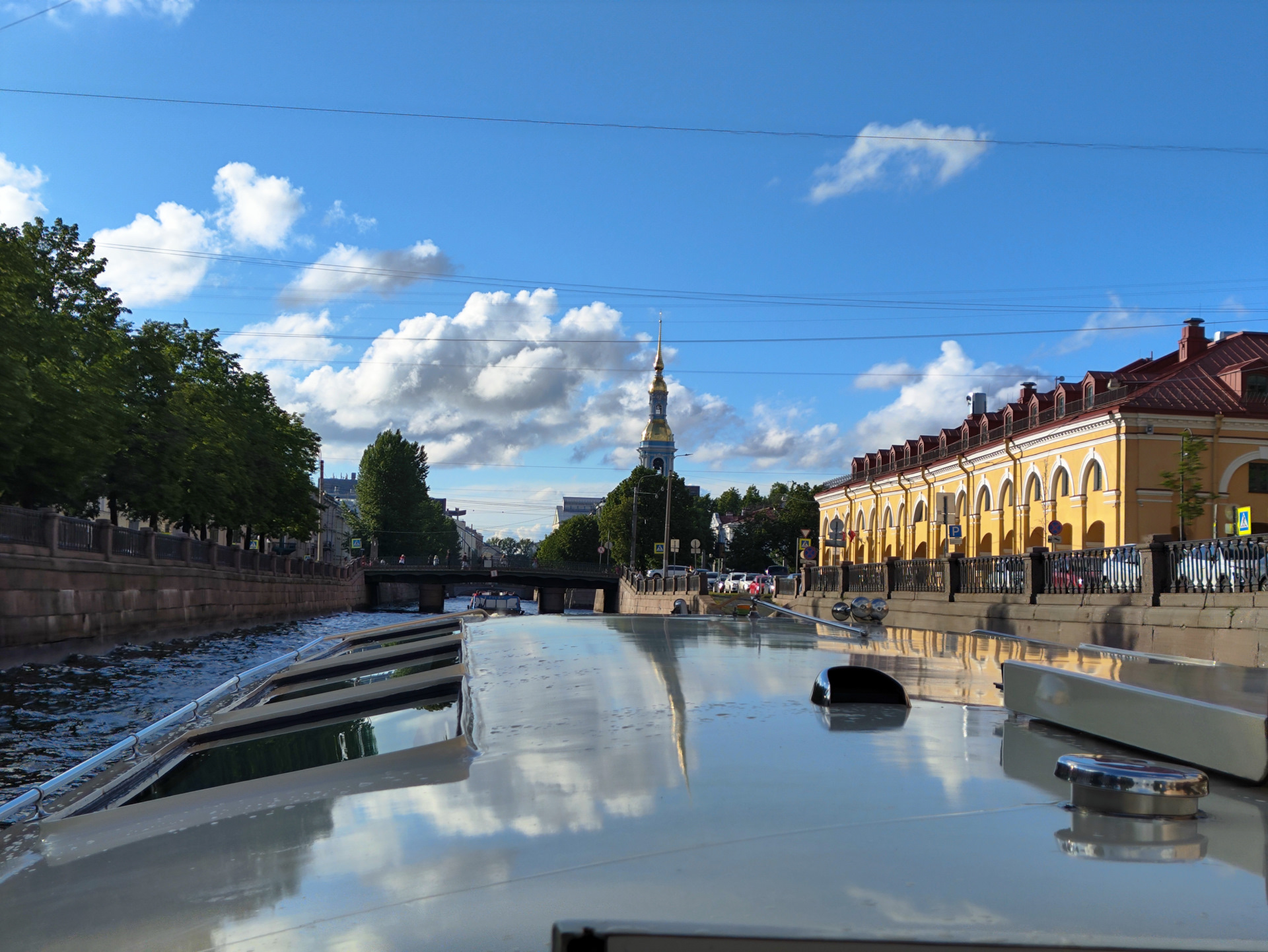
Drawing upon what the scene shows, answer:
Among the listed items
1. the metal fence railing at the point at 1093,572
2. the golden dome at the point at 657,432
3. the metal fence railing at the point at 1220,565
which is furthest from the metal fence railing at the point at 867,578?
the golden dome at the point at 657,432

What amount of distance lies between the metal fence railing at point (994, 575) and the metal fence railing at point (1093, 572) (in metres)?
0.63

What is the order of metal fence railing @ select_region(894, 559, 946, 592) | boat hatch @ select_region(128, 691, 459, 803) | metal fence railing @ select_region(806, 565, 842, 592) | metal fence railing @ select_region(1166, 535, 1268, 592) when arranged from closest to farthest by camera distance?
boat hatch @ select_region(128, 691, 459, 803) < metal fence railing @ select_region(1166, 535, 1268, 592) < metal fence railing @ select_region(894, 559, 946, 592) < metal fence railing @ select_region(806, 565, 842, 592)

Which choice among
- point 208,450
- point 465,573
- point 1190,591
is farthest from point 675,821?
point 465,573

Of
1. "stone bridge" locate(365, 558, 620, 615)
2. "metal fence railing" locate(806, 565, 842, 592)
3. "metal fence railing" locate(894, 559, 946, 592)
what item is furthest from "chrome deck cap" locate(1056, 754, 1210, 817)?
"stone bridge" locate(365, 558, 620, 615)

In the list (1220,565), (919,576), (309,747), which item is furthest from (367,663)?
(919,576)

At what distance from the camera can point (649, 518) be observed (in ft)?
282

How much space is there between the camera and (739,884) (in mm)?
1486

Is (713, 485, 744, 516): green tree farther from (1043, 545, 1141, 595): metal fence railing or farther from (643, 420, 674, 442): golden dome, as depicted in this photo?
(1043, 545, 1141, 595): metal fence railing

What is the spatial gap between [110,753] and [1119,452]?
35.7 metres

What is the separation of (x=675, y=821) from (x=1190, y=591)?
14.3 metres

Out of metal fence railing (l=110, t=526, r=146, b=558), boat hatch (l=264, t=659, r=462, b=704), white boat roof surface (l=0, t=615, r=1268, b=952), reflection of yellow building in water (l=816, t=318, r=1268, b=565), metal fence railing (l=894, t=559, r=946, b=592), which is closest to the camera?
white boat roof surface (l=0, t=615, r=1268, b=952)

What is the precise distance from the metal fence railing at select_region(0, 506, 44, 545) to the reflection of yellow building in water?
24.7 m

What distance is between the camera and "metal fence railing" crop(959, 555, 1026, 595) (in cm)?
1892

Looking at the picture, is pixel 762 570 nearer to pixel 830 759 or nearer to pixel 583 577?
pixel 583 577
